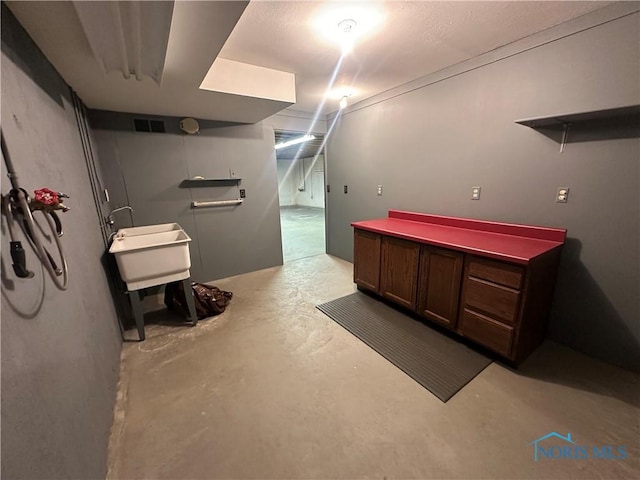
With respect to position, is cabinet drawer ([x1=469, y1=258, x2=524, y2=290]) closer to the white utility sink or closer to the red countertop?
→ the red countertop

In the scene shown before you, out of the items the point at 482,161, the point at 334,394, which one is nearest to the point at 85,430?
the point at 334,394

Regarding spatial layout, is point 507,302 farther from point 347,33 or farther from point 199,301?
point 199,301

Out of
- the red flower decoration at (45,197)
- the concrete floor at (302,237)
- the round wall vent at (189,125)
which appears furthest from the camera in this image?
the concrete floor at (302,237)

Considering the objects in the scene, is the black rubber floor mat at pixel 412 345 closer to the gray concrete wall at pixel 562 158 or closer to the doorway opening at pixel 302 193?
the gray concrete wall at pixel 562 158

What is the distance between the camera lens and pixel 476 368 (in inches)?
71.4

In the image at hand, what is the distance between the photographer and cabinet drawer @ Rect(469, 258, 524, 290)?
5.42 feet

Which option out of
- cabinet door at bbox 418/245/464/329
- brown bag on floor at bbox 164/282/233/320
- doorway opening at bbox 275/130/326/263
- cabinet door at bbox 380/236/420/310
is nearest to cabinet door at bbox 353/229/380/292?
cabinet door at bbox 380/236/420/310

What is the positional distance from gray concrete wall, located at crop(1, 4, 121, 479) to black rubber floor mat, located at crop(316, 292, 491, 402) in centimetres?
171

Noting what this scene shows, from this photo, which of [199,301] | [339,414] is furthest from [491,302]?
[199,301]

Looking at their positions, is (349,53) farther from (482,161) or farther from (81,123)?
(81,123)

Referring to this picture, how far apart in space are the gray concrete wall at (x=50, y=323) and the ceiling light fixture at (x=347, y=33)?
161 centimetres

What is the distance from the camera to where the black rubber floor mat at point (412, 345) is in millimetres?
1736

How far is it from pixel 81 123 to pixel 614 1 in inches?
146

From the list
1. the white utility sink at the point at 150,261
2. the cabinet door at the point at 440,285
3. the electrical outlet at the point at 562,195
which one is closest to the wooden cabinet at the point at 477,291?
the cabinet door at the point at 440,285
